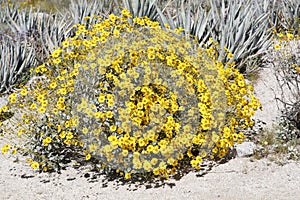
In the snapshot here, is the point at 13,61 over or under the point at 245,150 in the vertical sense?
over

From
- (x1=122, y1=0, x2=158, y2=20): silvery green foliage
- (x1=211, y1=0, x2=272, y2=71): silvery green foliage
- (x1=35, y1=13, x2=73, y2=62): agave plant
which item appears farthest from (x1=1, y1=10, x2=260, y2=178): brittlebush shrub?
(x1=122, y1=0, x2=158, y2=20): silvery green foliage

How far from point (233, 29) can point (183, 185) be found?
109 inches

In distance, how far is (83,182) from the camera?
14.4ft

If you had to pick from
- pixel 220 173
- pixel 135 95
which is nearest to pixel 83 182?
pixel 135 95

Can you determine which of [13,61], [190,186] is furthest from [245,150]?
[13,61]

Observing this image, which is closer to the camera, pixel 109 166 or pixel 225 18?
pixel 109 166

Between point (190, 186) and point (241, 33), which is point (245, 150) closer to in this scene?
point (190, 186)

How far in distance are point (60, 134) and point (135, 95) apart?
2.41 feet

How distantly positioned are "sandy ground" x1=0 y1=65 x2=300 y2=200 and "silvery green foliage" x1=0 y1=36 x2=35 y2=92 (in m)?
2.00

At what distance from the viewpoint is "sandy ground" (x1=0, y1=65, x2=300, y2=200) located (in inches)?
160

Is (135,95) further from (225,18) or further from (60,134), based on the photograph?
(225,18)

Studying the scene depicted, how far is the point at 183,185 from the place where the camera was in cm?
420

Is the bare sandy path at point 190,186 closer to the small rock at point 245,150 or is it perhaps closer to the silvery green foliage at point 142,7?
the small rock at point 245,150

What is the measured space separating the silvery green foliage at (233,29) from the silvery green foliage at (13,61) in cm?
188
